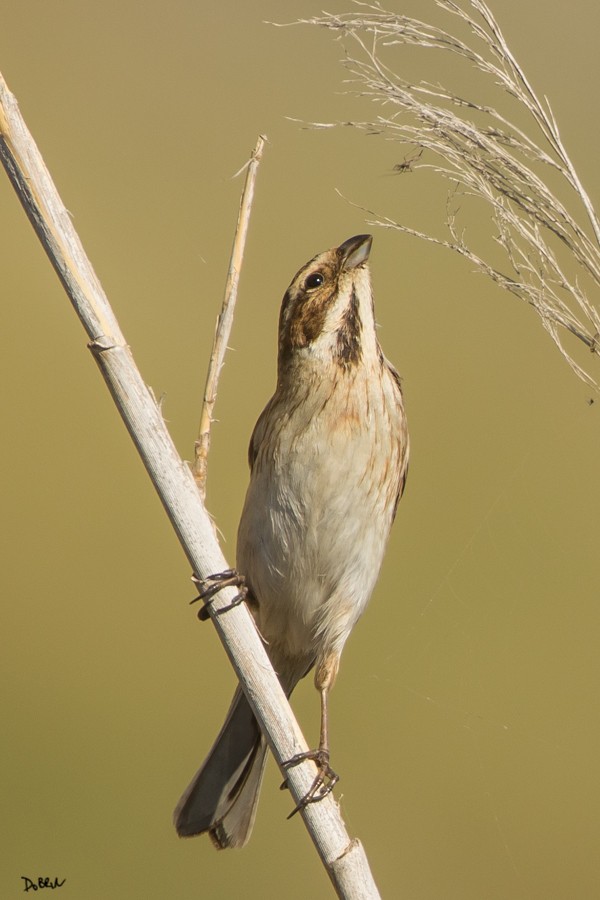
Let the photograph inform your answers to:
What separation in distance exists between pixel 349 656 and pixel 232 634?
307 centimetres

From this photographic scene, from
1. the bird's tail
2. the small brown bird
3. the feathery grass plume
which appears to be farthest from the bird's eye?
the bird's tail

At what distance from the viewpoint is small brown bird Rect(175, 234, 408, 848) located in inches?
92.8

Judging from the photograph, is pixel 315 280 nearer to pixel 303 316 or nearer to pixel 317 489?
pixel 303 316

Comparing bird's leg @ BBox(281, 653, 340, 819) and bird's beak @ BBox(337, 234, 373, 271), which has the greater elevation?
bird's beak @ BBox(337, 234, 373, 271)

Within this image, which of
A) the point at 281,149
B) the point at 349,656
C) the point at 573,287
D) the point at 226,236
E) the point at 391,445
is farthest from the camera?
the point at 281,149

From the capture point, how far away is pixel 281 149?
6266 mm

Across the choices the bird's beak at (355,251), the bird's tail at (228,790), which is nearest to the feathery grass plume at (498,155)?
the bird's beak at (355,251)

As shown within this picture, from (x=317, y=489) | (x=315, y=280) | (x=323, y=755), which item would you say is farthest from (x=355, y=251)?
(x=323, y=755)

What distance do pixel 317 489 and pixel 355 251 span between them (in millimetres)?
530

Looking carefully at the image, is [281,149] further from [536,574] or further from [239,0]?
[536,574]

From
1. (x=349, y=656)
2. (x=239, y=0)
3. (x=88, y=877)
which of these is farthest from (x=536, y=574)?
(x=239, y=0)

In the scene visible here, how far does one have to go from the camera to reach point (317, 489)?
2.39m

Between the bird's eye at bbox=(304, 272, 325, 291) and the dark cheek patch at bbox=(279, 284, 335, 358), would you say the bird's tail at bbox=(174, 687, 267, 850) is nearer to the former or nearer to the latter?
the dark cheek patch at bbox=(279, 284, 335, 358)

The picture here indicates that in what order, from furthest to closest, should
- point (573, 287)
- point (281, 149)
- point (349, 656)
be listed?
point (281, 149)
point (349, 656)
point (573, 287)
